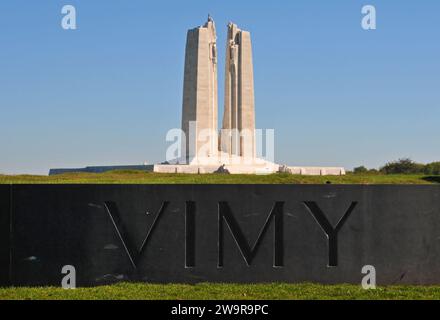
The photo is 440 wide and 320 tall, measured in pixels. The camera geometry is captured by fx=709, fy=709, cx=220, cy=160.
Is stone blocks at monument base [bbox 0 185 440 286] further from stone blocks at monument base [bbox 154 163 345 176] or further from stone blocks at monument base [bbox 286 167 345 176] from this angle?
stone blocks at monument base [bbox 286 167 345 176]

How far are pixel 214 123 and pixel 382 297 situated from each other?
41820mm

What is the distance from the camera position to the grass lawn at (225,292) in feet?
26.4

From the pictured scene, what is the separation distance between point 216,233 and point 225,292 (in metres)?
0.89

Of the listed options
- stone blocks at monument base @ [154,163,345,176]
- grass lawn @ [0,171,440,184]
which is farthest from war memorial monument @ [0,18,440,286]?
stone blocks at monument base @ [154,163,345,176]

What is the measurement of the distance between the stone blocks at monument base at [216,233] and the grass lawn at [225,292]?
24 centimetres

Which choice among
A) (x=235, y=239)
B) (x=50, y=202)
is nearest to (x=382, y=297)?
(x=235, y=239)

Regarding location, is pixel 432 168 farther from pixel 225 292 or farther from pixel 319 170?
pixel 225 292

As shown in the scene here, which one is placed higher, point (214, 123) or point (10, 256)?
point (214, 123)

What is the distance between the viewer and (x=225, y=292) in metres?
8.34

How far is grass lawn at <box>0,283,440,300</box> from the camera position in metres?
8.05

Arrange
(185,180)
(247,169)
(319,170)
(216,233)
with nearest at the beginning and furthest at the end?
(216,233)
(185,180)
(247,169)
(319,170)

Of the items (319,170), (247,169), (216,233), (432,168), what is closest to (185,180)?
(247,169)

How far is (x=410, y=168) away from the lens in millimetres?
49000
